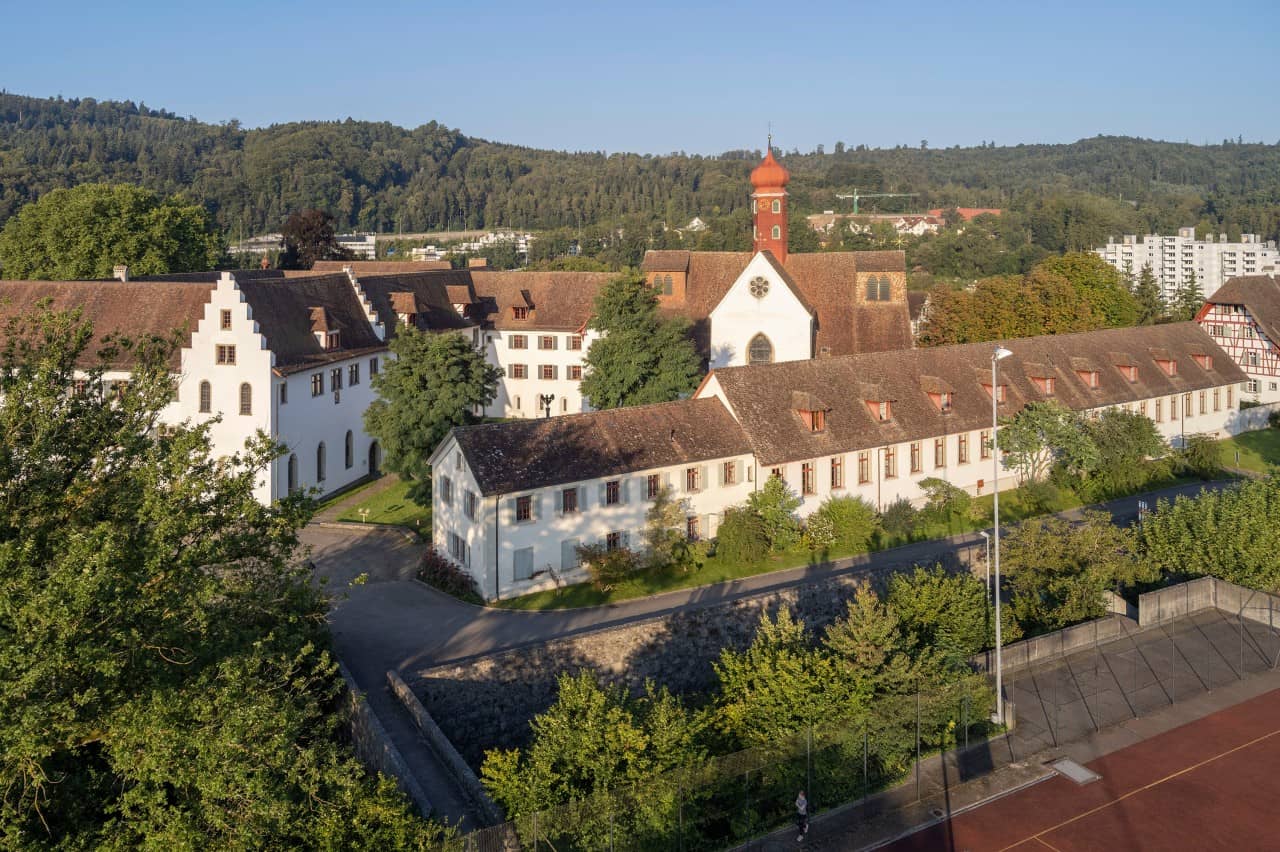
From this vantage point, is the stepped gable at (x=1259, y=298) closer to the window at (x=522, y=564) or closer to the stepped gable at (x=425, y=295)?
the stepped gable at (x=425, y=295)

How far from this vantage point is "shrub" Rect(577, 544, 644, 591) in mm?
37219

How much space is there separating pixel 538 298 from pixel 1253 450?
142 feet

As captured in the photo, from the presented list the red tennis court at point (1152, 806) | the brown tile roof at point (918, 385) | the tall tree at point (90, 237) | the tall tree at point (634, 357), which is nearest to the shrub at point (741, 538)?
A: the brown tile roof at point (918, 385)

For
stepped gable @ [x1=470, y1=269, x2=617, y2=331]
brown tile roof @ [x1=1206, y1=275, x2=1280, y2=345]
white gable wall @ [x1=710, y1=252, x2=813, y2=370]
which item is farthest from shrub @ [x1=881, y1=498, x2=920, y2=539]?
brown tile roof @ [x1=1206, y1=275, x2=1280, y2=345]

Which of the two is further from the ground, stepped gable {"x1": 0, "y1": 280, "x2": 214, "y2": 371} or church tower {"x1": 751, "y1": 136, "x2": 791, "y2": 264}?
church tower {"x1": 751, "y1": 136, "x2": 791, "y2": 264}

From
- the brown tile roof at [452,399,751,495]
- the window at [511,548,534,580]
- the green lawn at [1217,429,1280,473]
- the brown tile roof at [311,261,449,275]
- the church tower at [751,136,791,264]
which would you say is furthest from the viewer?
the brown tile roof at [311,261,449,275]

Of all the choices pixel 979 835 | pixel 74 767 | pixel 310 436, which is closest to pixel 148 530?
pixel 74 767

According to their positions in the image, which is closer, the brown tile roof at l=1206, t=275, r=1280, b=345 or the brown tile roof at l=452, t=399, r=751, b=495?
the brown tile roof at l=452, t=399, r=751, b=495

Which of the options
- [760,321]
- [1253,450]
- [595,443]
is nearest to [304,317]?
[595,443]

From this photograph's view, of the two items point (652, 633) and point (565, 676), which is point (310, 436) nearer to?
point (652, 633)

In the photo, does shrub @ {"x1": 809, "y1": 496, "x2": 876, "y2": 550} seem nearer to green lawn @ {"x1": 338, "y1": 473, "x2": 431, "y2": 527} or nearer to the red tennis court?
the red tennis court

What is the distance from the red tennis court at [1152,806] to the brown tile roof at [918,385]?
18.4 meters

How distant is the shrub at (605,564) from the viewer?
122ft

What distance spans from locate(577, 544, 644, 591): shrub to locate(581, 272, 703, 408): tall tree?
1248cm
